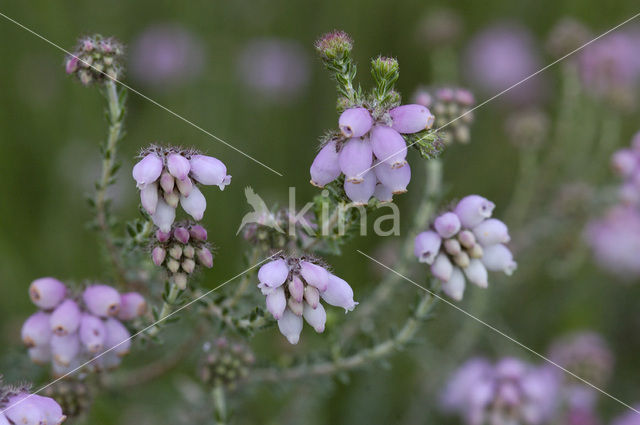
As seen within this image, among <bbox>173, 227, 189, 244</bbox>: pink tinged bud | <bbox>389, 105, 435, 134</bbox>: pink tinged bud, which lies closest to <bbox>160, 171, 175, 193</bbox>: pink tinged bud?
<bbox>173, 227, 189, 244</bbox>: pink tinged bud

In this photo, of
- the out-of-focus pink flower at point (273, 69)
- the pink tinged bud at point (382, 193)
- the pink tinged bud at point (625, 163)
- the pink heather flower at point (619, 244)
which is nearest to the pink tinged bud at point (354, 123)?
the pink tinged bud at point (382, 193)

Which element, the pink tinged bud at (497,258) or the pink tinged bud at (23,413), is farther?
the pink tinged bud at (497,258)

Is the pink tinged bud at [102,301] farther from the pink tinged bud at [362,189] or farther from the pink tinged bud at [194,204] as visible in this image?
the pink tinged bud at [362,189]

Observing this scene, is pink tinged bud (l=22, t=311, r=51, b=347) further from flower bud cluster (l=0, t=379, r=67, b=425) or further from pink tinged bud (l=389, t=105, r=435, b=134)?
pink tinged bud (l=389, t=105, r=435, b=134)

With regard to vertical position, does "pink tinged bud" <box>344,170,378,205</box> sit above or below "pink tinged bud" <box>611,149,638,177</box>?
below

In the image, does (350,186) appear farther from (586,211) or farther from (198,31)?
(198,31)

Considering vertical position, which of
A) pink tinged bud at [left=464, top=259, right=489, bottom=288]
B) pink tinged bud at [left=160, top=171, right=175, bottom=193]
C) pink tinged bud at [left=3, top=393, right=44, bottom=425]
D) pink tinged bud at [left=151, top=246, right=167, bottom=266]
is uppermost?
pink tinged bud at [left=464, top=259, right=489, bottom=288]

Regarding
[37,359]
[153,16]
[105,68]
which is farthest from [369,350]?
[153,16]
